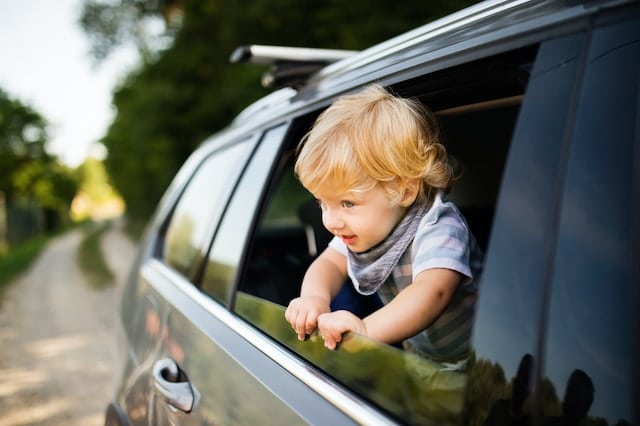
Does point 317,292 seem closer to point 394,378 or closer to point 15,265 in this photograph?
point 394,378

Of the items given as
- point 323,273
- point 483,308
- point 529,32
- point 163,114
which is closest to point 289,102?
point 323,273

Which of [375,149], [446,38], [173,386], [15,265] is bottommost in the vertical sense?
[15,265]

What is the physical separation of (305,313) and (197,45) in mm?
11821

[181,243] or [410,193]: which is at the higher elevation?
[410,193]

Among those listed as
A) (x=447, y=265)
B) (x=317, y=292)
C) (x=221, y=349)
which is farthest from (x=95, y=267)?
(x=447, y=265)

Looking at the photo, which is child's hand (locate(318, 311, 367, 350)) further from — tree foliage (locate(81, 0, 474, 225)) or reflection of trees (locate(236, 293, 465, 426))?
tree foliage (locate(81, 0, 474, 225))

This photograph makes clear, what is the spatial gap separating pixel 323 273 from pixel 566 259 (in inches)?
30.1

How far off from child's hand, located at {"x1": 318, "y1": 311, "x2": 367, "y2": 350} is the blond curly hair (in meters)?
0.27

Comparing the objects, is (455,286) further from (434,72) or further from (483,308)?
(434,72)

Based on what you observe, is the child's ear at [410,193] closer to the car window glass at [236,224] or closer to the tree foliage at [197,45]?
the car window glass at [236,224]

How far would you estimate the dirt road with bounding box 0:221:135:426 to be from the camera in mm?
4274

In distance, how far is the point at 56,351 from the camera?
5.91 meters

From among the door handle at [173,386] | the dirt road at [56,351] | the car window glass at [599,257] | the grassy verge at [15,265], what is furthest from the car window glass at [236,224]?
the grassy verge at [15,265]

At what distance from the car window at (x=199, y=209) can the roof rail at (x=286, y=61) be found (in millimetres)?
259
